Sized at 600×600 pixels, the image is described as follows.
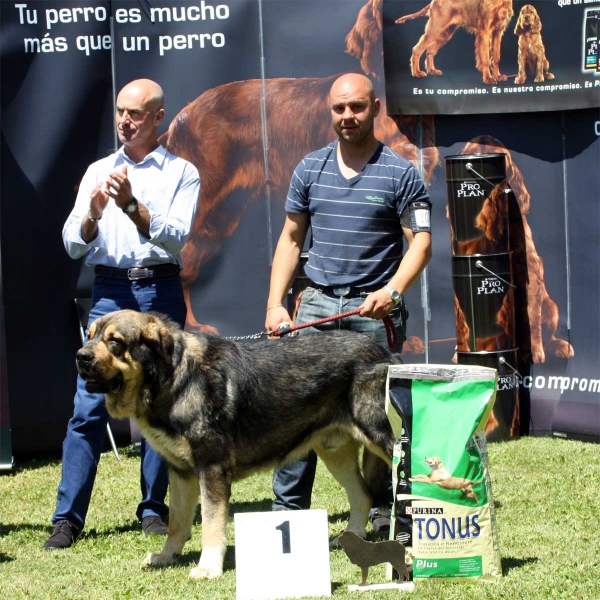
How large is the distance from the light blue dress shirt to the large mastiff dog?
2.01ft

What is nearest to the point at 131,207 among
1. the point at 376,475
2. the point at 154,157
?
the point at 154,157

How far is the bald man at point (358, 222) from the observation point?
5.41m

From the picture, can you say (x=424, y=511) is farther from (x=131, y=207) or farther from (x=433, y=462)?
(x=131, y=207)

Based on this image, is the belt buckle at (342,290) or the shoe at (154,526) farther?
the shoe at (154,526)

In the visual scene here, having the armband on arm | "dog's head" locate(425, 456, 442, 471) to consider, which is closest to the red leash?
the armband on arm

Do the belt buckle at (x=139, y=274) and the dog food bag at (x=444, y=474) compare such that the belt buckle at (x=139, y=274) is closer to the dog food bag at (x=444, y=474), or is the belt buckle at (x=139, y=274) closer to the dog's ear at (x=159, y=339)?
the dog's ear at (x=159, y=339)

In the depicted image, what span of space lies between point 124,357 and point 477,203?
4213 millimetres

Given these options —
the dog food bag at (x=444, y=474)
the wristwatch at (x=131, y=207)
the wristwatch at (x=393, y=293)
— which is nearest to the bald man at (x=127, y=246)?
the wristwatch at (x=131, y=207)

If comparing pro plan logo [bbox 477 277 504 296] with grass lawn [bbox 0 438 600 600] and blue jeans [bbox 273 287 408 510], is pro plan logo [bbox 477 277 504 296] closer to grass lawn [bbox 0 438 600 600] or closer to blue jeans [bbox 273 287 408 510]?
grass lawn [bbox 0 438 600 600]

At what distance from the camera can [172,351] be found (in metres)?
4.98

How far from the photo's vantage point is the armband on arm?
5410 mm

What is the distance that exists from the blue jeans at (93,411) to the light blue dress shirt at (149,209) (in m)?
0.13

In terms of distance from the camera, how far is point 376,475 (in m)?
5.54

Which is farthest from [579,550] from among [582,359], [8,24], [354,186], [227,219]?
[8,24]
